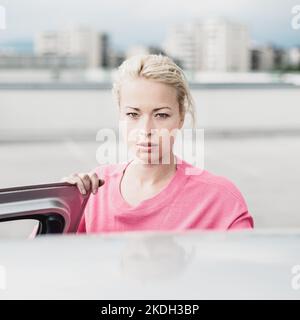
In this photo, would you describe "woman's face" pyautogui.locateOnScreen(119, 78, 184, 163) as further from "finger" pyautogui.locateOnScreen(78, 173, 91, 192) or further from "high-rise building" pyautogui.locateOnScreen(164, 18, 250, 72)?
"high-rise building" pyautogui.locateOnScreen(164, 18, 250, 72)

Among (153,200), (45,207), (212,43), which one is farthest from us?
(212,43)

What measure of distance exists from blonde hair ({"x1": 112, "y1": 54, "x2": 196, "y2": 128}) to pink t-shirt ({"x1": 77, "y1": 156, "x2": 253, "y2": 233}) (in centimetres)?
18

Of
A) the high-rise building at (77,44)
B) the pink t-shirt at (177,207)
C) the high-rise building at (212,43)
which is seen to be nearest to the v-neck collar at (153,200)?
the pink t-shirt at (177,207)

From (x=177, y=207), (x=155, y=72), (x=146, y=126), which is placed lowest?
(x=177, y=207)

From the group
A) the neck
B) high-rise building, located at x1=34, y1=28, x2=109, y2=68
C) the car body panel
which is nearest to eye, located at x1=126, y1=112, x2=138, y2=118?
the neck

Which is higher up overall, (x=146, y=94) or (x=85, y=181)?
(x=146, y=94)

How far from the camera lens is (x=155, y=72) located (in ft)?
5.07

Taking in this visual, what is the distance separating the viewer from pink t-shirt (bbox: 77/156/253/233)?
156 centimetres

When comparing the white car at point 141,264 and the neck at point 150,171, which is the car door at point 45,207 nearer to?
the white car at point 141,264

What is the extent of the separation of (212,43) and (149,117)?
1.57ft

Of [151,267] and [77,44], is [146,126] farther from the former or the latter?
[77,44]

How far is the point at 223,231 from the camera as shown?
1.58 m

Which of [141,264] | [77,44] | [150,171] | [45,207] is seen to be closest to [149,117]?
[150,171]
